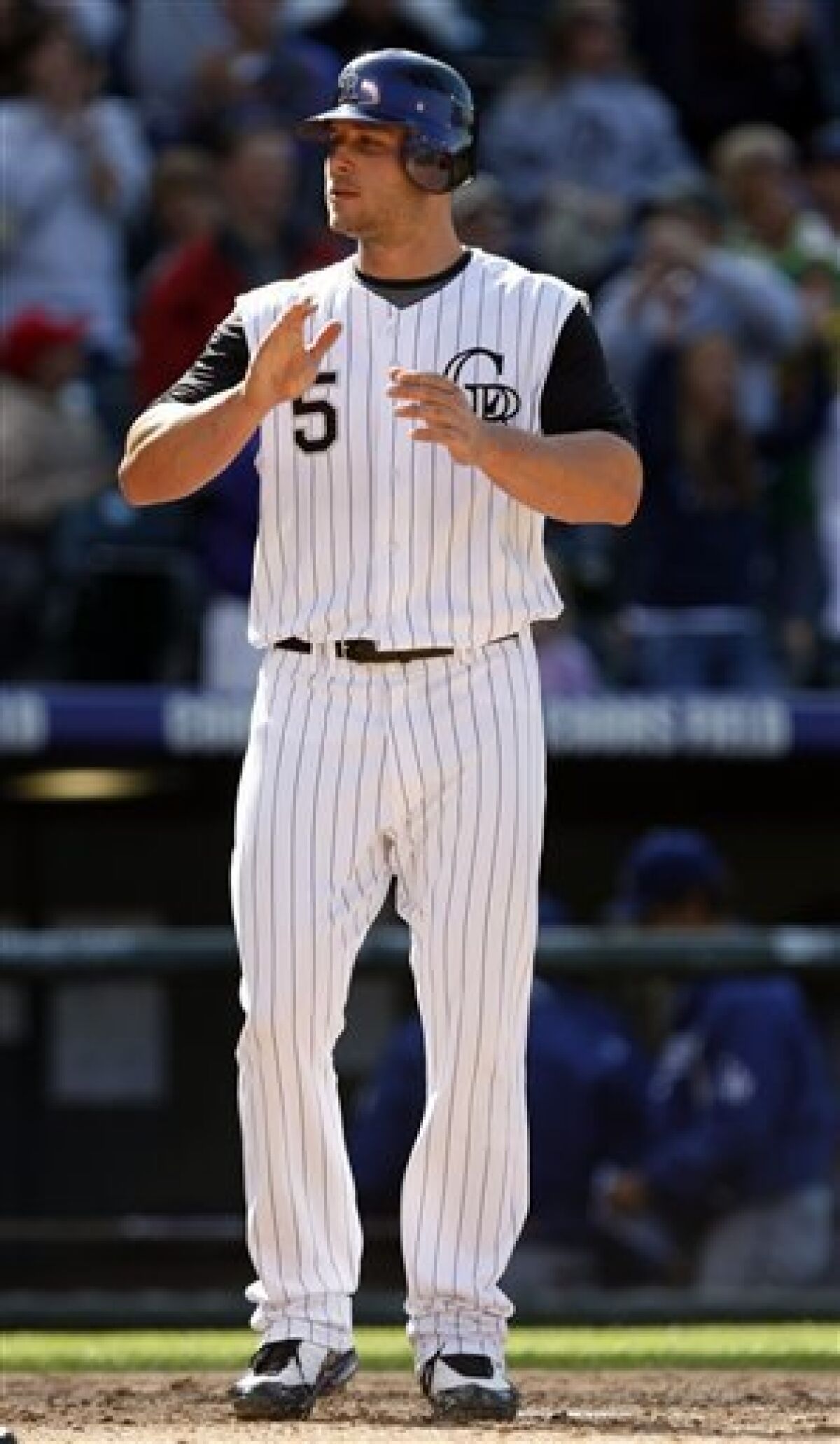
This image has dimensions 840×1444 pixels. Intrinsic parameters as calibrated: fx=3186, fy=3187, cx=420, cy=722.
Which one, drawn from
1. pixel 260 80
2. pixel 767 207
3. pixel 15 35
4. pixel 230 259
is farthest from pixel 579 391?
pixel 260 80

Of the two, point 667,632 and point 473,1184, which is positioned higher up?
point 667,632

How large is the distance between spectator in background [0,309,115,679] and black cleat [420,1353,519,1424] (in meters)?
4.60

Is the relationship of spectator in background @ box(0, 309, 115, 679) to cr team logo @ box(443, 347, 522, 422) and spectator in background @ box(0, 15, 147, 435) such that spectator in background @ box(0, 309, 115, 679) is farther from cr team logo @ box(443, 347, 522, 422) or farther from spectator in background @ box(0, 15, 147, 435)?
cr team logo @ box(443, 347, 522, 422)

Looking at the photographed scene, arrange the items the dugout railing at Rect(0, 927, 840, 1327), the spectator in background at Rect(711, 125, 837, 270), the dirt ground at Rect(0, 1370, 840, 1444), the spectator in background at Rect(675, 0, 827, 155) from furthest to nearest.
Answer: the spectator in background at Rect(675, 0, 827, 155) → the spectator in background at Rect(711, 125, 837, 270) → the dugout railing at Rect(0, 927, 840, 1327) → the dirt ground at Rect(0, 1370, 840, 1444)

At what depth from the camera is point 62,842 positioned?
8859 mm

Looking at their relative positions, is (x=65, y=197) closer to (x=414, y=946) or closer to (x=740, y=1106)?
(x=740, y=1106)

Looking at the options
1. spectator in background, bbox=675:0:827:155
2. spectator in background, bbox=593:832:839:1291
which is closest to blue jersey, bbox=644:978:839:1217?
spectator in background, bbox=593:832:839:1291

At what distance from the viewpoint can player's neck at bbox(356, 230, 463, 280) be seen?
4262 mm

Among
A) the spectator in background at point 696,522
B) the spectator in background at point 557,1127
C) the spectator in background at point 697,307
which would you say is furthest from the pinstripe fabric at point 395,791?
the spectator in background at point 697,307

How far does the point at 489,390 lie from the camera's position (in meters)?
4.21

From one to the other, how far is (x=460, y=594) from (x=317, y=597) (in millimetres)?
188

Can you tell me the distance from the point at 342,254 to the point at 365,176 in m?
5.06

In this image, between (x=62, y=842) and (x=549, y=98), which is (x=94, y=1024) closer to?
(x=62, y=842)

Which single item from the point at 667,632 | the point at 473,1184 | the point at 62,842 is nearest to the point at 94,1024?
the point at 62,842
